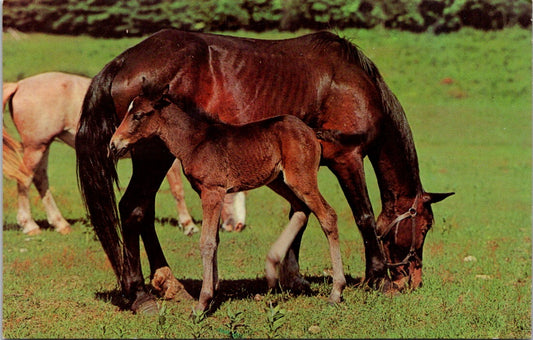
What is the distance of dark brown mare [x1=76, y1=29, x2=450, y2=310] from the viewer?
6211 mm

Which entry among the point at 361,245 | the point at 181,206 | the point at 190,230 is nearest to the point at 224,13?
the point at 181,206

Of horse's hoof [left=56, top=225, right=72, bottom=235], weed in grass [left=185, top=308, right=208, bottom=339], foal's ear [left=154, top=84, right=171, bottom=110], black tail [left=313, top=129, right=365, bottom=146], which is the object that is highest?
foal's ear [left=154, top=84, right=171, bottom=110]

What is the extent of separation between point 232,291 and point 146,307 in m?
1.06

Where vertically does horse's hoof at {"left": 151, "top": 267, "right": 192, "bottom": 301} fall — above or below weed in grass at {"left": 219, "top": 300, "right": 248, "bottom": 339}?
below

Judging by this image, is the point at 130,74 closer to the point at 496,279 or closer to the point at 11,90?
the point at 496,279

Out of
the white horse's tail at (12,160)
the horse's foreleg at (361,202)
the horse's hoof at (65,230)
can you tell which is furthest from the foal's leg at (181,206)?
the horse's foreleg at (361,202)

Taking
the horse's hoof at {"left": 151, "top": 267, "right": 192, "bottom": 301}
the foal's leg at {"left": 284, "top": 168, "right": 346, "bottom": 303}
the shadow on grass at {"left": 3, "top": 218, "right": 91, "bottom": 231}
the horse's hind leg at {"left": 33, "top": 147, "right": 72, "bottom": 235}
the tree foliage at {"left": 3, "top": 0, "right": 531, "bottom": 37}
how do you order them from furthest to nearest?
the shadow on grass at {"left": 3, "top": 218, "right": 91, "bottom": 231}
the horse's hind leg at {"left": 33, "top": 147, "right": 72, "bottom": 235}
the tree foliage at {"left": 3, "top": 0, "right": 531, "bottom": 37}
the horse's hoof at {"left": 151, "top": 267, "right": 192, "bottom": 301}
the foal's leg at {"left": 284, "top": 168, "right": 346, "bottom": 303}

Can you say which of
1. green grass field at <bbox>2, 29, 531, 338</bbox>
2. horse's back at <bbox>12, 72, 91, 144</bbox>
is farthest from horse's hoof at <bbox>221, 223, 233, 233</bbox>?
horse's back at <bbox>12, 72, 91, 144</bbox>

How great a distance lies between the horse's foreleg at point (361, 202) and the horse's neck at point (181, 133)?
4.59ft

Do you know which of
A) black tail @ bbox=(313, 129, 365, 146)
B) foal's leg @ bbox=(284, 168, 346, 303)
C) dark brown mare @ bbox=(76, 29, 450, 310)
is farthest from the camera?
black tail @ bbox=(313, 129, 365, 146)

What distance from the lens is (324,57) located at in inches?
260

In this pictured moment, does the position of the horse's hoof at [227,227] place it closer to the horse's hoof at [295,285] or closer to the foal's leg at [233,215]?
the foal's leg at [233,215]

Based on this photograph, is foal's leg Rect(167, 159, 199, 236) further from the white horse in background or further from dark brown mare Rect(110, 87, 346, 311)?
dark brown mare Rect(110, 87, 346, 311)

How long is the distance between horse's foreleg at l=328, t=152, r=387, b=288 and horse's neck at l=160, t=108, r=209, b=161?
1398 millimetres
